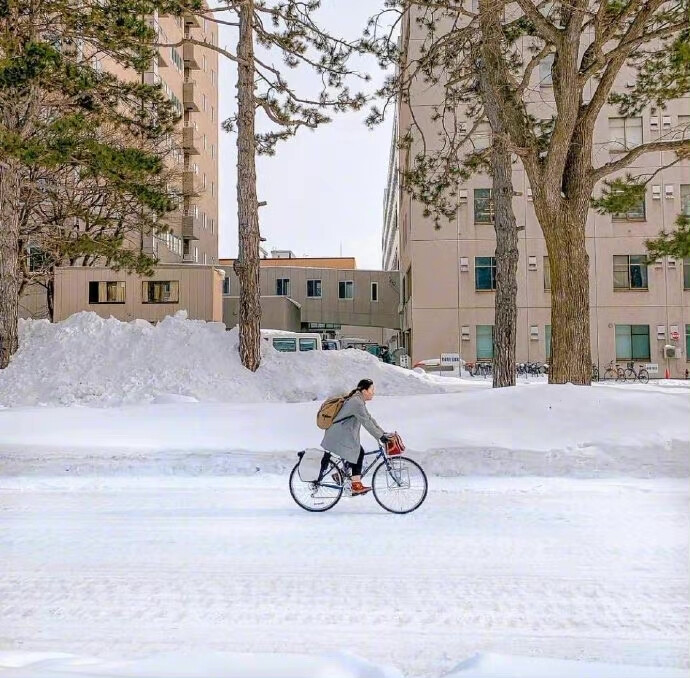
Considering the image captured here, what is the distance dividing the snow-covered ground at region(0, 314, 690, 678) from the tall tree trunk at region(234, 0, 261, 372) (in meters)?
3.93

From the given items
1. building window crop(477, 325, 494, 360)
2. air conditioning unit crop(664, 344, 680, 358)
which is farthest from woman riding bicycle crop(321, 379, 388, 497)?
air conditioning unit crop(664, 344, 680, 358)

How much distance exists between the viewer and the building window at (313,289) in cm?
4869

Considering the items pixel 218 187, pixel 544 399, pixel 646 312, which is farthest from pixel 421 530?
pixel 218 187

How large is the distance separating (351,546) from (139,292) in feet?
85.3

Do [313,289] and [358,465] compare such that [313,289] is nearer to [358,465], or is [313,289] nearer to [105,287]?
[105,287]

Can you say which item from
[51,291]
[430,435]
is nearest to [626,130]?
[51,291]

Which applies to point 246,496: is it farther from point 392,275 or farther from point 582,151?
point 392,275

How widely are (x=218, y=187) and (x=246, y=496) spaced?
51.7m

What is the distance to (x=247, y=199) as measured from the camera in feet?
59.7

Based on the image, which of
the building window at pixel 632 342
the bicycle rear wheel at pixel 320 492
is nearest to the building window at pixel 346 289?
the building window at pixel 632 342

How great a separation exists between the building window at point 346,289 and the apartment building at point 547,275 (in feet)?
45.5

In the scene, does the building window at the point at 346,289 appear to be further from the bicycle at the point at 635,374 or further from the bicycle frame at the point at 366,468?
the bicycle frame at the point at 366,468

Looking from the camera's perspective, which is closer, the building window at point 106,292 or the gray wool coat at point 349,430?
the gray wool coat at point 349,430

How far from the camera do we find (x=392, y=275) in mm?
48812
